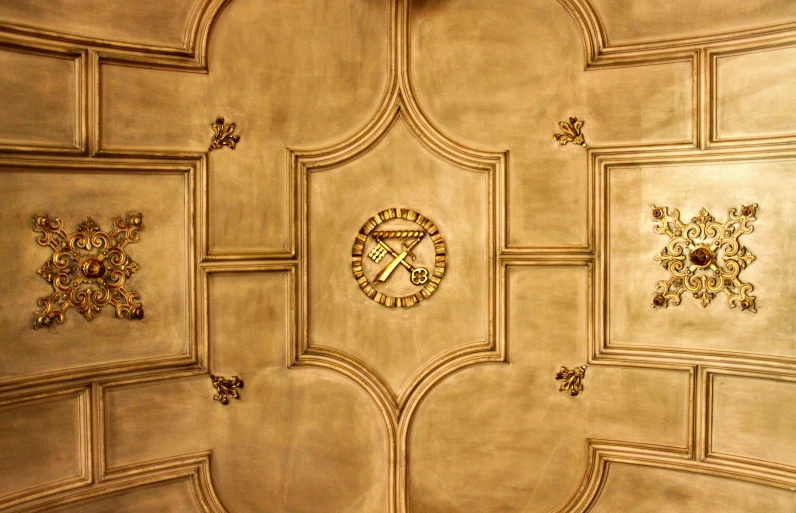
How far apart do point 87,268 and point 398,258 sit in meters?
1.98

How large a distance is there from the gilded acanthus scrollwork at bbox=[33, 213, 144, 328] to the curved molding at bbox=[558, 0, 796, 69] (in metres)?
3.11


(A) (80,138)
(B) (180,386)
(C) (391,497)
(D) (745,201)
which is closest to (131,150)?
(A) (80,138)

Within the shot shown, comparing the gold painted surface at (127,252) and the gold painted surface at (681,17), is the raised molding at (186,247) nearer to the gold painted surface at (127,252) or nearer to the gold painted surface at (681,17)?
the gold painted surface at (127,252)

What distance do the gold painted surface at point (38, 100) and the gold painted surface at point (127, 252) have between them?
206 millimetres

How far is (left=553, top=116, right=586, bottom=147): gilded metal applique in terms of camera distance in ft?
15.7

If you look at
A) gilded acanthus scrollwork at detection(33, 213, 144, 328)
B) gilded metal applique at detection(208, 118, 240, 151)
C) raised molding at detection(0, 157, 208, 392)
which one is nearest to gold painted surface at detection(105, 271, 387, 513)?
raised molding at detection(0, 157, 208, 392)

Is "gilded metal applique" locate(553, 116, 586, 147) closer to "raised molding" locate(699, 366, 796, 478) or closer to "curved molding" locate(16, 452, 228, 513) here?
"raised molding" locate(699, 366, 796, 478)

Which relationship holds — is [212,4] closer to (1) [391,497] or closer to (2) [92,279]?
(2) [92,279]

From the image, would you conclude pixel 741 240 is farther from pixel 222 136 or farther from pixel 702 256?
pixel 222 136

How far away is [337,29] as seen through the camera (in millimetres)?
4801

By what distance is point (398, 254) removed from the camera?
4953 mm

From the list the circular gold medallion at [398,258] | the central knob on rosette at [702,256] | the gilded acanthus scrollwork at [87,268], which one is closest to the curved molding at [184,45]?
the gilded acanthus scrollwork at [87,268]

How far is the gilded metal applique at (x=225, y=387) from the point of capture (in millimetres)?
4707

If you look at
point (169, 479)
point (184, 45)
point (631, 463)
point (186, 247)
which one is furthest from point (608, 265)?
point (169, 479)
